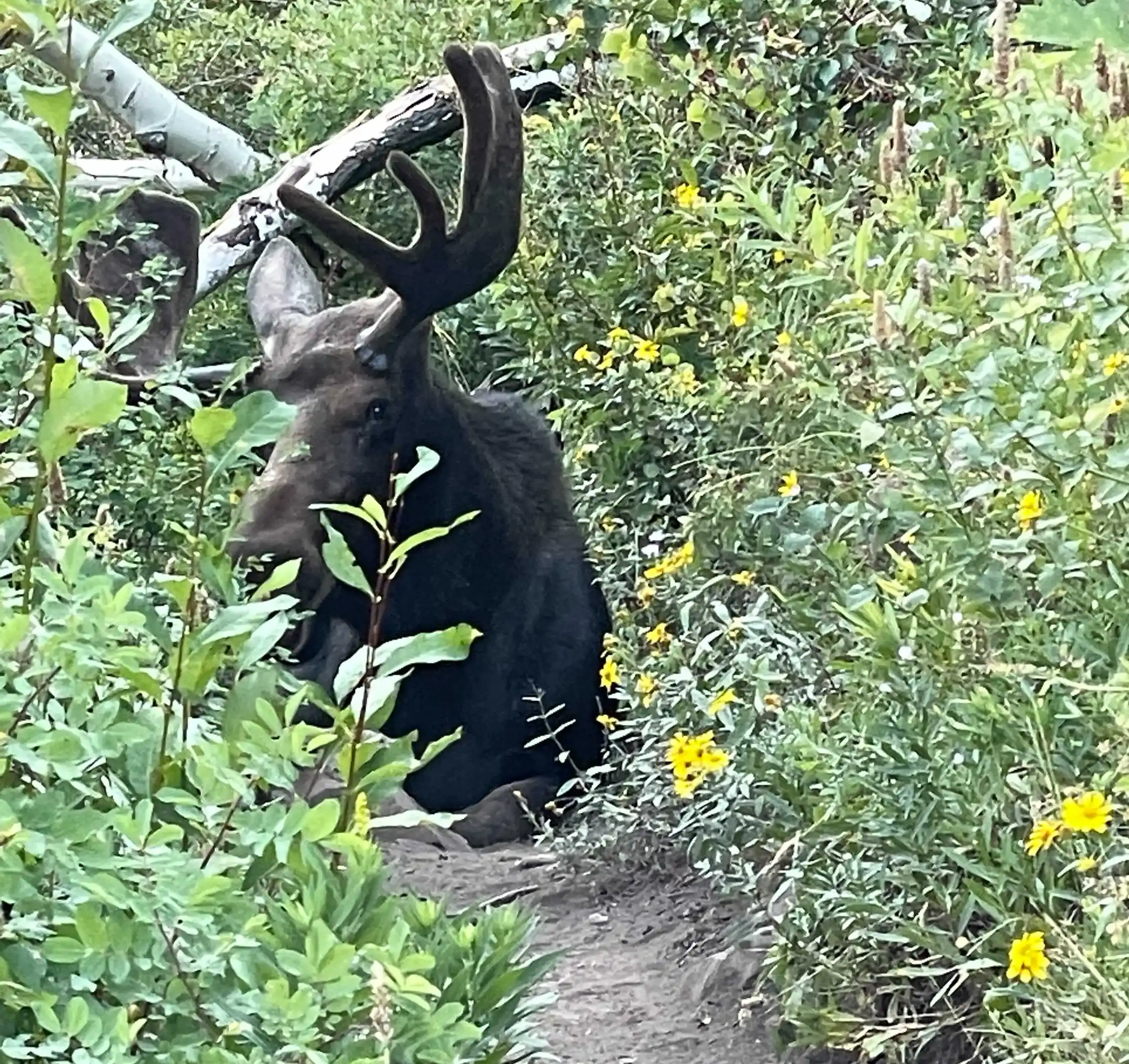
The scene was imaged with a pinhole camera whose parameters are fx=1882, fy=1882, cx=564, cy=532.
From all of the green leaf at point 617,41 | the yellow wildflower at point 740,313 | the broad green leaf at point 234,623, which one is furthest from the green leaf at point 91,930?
the green leaf at point 617,41

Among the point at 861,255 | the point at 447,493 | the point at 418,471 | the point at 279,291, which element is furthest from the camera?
the point at 279,291

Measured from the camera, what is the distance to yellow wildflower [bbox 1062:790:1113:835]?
216cm

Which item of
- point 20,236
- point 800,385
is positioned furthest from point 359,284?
point 20,236

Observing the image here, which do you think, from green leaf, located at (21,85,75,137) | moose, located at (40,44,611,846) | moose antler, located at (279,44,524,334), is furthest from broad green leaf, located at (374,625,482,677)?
moose antler, located at (279,44,524,334)

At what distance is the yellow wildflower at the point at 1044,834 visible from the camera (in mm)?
2256

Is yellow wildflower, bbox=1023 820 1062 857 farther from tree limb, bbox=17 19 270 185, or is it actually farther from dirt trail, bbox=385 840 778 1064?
tree limb, bbox=17 19 270 185

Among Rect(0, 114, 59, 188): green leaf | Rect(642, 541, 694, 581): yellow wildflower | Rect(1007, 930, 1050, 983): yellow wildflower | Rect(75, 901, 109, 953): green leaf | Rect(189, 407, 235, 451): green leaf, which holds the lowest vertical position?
Rect(642, 541, 694, 581): yellow wildflower

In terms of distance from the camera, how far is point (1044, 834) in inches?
88.8

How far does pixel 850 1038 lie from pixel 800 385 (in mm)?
1115

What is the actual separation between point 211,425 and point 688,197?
2597mm

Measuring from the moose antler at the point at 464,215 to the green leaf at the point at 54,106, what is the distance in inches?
121

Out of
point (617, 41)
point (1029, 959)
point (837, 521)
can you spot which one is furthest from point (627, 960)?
point (617, 41)

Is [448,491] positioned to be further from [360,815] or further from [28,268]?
[28,268]

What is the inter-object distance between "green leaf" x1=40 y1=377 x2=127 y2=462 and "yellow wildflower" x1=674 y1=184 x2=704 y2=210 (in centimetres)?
245
